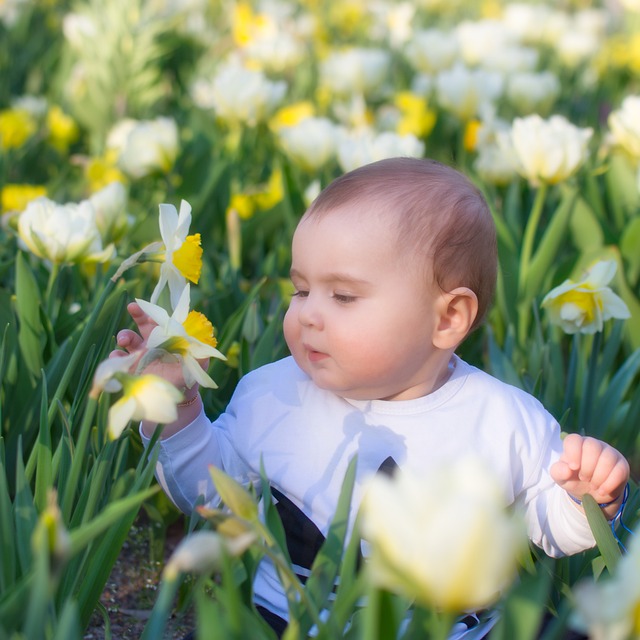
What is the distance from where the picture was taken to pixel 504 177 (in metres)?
2.87

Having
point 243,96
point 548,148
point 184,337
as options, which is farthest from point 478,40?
point 184,337

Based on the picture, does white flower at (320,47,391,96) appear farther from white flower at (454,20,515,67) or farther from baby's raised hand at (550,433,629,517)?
baby's raised hand at (550,433,629,517)

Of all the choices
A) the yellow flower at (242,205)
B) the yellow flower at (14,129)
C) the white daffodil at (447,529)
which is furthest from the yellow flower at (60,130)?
the white daffodil at (447,529)

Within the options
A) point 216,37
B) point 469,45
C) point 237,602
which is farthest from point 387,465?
point 216,37

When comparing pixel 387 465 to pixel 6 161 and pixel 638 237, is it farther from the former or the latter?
pixel 6 161

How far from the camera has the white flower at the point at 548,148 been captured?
92.0 inches

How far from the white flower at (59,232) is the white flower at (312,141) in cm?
114

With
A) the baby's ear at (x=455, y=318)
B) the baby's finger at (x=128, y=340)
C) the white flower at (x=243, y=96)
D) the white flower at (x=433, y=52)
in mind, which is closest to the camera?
the baby's finger at (x=128, y=340)

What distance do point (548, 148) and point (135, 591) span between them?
1.36 metres

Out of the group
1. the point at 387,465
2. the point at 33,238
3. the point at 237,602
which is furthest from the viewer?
the point at 33,238

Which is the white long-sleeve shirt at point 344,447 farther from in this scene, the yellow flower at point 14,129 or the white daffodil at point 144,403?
the yellow flower at point 14,129

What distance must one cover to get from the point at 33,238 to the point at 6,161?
1469mm

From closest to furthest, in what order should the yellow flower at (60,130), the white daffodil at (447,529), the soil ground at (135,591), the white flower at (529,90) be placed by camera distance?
the white daffodil at (447,529), the soil ground at (135,591), the yellow flower at (60,130), the white flower at (529,90)

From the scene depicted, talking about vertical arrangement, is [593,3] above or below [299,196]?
below
